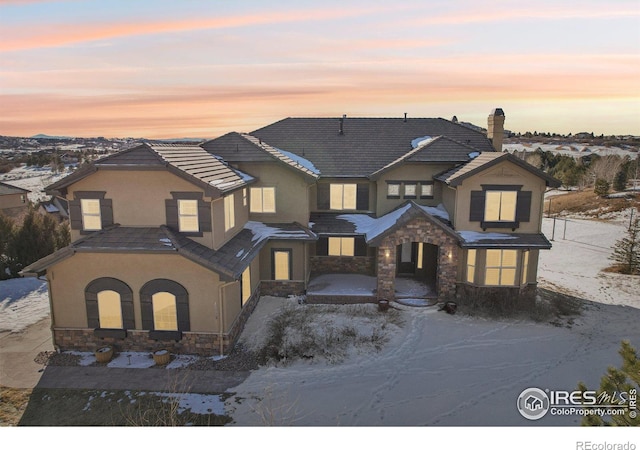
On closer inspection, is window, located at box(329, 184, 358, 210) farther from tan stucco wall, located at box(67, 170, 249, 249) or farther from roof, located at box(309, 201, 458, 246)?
tan stucco wall, located at box(67, 170, 249, 249)

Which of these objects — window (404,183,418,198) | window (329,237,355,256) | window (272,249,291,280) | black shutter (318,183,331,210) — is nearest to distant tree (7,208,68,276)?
window (272,249,291,280)

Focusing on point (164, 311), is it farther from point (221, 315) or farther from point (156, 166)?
point (156, 166)

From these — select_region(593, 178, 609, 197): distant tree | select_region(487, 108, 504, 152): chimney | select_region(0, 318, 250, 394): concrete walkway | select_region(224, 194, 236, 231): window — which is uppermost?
select_region(487, 108, 504, 152): chimney

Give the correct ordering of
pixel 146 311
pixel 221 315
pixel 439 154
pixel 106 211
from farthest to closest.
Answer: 1. pixel 439 154
2. pixel 106 211
3. pixel 146 311
4. pixel 221 315

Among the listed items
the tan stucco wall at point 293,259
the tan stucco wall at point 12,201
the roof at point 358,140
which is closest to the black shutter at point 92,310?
the tan stucco wall at point 293,259

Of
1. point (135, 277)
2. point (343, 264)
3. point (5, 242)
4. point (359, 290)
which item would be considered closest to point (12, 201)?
point (5, 242)

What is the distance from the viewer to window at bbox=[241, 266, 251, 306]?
57.2 ft

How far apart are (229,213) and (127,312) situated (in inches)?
218

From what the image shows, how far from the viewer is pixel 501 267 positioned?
1931cm

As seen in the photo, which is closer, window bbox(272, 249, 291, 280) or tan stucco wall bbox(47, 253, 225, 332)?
tan stucco wall bbox(47, 253, 225, 332)

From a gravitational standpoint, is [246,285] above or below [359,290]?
above

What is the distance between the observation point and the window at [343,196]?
74.7ft

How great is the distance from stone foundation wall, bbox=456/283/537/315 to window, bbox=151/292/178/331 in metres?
12.8
